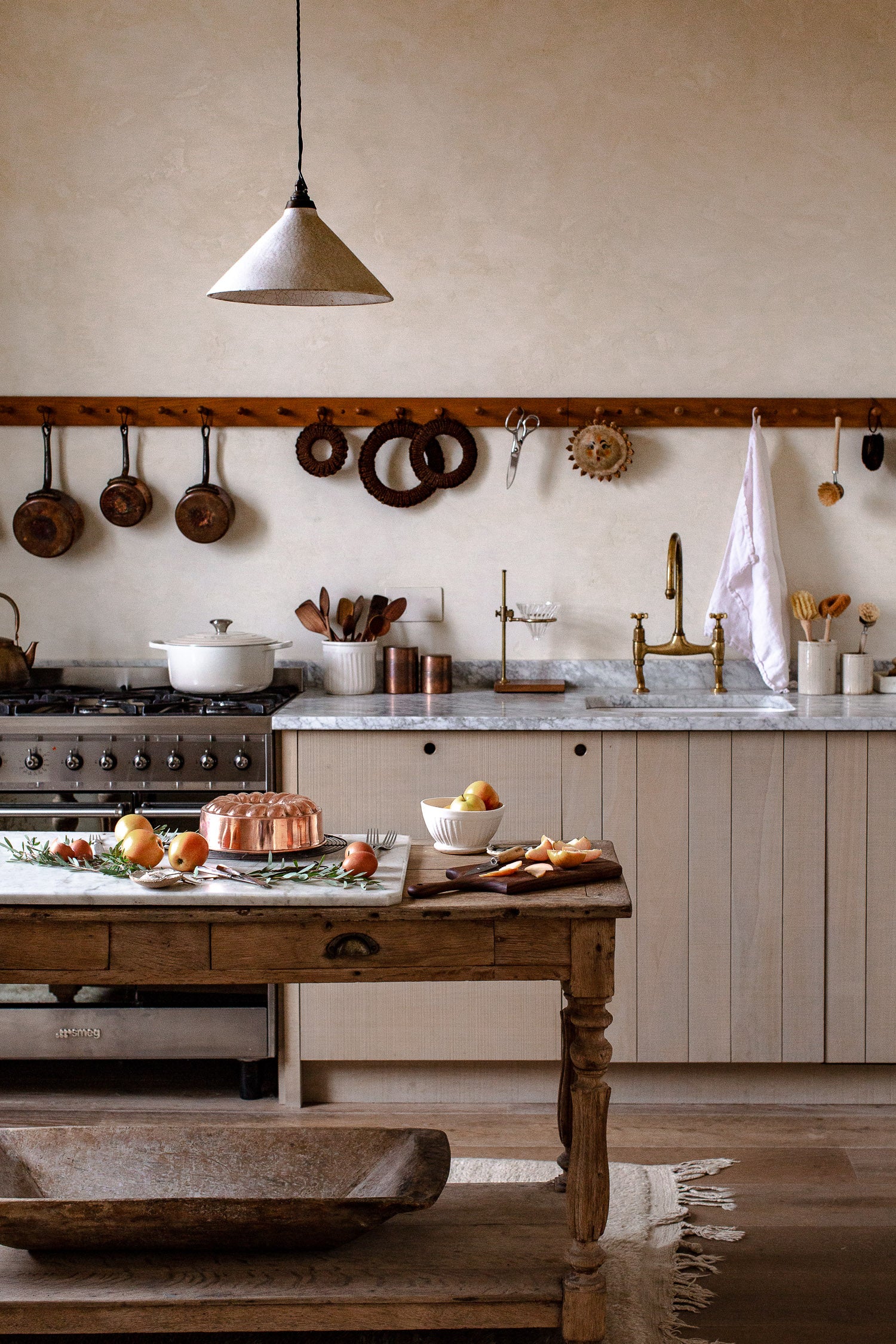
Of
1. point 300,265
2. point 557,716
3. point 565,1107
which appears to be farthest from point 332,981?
point 557,716

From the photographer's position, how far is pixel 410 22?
3770 mm

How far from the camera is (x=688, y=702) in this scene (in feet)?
12.2

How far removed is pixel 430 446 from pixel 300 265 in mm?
1683

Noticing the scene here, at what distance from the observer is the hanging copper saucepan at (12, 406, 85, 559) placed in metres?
3.84

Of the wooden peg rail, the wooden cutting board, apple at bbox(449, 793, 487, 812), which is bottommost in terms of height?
the wooden cutting board

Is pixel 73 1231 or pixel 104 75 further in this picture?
pixel 104 75

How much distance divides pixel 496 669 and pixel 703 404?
1.05 meters

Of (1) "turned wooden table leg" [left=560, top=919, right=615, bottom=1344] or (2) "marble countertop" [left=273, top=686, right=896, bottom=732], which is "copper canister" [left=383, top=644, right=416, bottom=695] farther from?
(1) "turned wooden table leg" [left=560, top=919, right=615, bottom=1344]

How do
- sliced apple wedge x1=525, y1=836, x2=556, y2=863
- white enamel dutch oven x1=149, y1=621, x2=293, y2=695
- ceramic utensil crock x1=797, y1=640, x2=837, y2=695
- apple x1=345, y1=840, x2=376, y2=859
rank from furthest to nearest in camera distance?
ceramic utensil crock x1=797, y1=640, x2=837, y2=695 < white enamel dutch oven x1=149, y1=621, x2=293, y2=695 < sliced apple wedge x1=525, y1=836, x2=556, y2=863 < apple x1=345, y1=840, x2=376, y2=859

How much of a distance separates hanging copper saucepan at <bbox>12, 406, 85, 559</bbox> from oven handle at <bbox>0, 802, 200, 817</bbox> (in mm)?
986

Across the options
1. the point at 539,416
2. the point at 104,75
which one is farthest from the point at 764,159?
the point at 104,75

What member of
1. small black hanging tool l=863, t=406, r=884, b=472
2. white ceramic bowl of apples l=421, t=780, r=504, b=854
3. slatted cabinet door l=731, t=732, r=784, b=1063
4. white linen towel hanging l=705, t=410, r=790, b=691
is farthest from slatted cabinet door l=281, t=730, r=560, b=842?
small black hanging tool l=863, t=406, r=884, b=472

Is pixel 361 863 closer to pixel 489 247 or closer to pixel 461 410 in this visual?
pixel 461 410

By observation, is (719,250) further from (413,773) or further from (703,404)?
(413,773)
